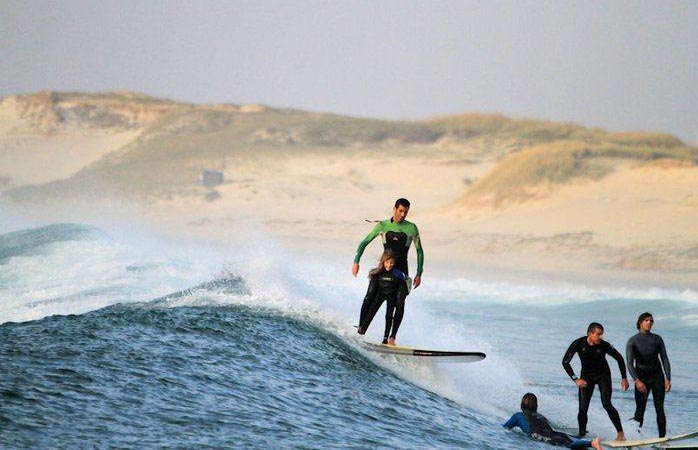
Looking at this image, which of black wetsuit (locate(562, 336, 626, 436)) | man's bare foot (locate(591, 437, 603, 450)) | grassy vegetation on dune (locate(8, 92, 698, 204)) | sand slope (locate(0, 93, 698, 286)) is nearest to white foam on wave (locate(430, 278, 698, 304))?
sand slope (locate(0, 93, 698, 286))

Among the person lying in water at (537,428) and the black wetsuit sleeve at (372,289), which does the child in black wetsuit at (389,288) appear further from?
the person lying in water at (537,428)

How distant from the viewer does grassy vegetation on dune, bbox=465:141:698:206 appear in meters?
65.2

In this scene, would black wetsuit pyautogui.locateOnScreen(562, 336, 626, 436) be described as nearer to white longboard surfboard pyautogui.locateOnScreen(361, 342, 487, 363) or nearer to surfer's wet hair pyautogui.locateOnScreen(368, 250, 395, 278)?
white longboard surfboard pyautogui.locateOnScreen(361, 342, 487, 363)

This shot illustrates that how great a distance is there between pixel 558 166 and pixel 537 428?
183 ft

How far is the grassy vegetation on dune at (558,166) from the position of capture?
65.2m

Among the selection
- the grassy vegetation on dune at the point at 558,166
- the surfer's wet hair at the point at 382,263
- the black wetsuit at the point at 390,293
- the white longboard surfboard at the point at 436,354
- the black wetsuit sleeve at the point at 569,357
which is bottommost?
the white longboard surfboard at the point at 436,354

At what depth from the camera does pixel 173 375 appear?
12383 mm

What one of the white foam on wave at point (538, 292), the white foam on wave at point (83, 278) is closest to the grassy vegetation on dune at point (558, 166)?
the white foam on wave at point (538, 292)

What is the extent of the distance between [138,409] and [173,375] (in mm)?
1394

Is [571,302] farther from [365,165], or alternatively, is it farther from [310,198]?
[365,165]

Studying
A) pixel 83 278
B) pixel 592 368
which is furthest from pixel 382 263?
pixel 83 278

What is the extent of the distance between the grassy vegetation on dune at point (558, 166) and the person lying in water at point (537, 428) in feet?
168

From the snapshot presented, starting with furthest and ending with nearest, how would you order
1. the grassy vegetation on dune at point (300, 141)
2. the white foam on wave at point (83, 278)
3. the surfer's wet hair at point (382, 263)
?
the grassy vegetation on dune at point (300, 141) → the white foam on wave at point (83, 278) → the surfer's wet hair at point (382, 263)

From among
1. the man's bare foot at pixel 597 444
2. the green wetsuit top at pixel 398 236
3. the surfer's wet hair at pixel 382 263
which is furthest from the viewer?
the green wetsuit top at pixel 398 236
